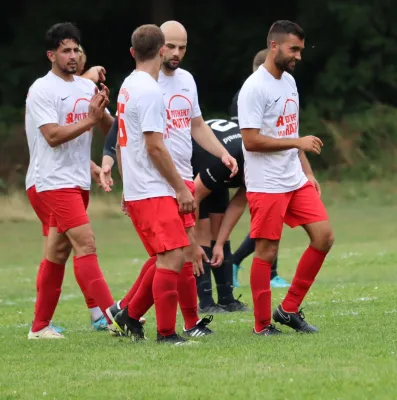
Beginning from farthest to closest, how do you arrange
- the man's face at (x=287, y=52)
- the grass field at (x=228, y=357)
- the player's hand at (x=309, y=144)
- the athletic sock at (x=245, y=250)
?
the athletic sock at (x=245, y=250), the man's face at (x=287, y=52), the player's hand at (x=309, y=144), the grass field at (x=228, y=357)

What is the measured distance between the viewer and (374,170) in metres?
27.3

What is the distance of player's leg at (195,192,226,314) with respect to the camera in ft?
34.5

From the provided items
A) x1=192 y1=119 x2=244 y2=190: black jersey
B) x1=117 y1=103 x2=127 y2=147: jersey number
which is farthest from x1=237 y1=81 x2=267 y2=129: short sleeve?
x1=192 y1=119 x2=244 y2=190: black jersey

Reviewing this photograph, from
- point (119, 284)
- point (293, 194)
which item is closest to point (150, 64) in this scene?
point (293, 194)

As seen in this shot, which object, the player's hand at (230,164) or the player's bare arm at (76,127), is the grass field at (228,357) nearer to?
the player's hand at (230,164)

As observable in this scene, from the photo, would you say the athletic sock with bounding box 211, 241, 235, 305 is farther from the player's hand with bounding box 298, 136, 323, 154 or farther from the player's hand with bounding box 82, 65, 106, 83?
the player's hand with bounding box 298, 136, 323, 154

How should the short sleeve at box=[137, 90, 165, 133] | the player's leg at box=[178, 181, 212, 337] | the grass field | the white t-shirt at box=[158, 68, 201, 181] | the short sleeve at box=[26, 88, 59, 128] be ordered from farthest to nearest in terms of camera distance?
the white t-shirt at box=[158, 68, 201, 181] < the short sleeve at box=[26, 88, 59, 128] < the player's leg at box=[178, 181, 212, 337] < the short sleeve at box=[137, 90, 165, 133] < the grass field

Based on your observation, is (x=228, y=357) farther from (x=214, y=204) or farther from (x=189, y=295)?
(x=214, y=204)

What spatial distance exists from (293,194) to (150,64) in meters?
1.28

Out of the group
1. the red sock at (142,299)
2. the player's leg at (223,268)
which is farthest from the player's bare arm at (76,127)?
the player's leg at (223,268)

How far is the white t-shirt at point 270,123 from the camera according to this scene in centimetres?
811

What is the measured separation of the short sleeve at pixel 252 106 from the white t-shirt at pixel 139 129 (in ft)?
2.17

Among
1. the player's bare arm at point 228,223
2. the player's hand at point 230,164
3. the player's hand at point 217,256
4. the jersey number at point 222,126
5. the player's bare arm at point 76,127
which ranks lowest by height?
the player's hand at point 217,256

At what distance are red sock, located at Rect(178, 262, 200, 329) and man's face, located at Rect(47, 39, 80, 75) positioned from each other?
4.81 ft
